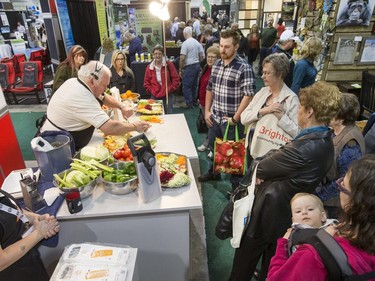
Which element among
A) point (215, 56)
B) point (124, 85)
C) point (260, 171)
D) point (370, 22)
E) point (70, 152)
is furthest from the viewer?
point (124, 85)

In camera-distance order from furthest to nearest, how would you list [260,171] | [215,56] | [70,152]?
1. [215,56]
2. [70,152]
3. [260,171]

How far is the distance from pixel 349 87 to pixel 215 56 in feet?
7.24

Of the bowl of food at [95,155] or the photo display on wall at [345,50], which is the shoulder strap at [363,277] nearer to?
the bowl of food at [95,155]

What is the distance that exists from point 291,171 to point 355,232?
0.64 metres

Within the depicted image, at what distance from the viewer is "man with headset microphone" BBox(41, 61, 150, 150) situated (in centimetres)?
225

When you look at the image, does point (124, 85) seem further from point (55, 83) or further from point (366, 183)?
point (366, 183)

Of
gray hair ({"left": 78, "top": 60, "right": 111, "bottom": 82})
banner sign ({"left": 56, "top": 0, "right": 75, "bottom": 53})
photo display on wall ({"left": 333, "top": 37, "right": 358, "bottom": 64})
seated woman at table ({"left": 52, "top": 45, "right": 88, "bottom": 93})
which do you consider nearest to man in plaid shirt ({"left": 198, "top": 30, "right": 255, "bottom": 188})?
gray hair ({"left": 78, "top": 60, "right": 111, "bottom": 82})

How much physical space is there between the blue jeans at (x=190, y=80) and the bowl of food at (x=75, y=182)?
15.1ft

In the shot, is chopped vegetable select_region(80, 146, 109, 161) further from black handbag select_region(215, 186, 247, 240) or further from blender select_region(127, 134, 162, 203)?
black handbag select_region(215, 186, 247, 240)

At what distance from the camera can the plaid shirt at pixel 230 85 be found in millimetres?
2842

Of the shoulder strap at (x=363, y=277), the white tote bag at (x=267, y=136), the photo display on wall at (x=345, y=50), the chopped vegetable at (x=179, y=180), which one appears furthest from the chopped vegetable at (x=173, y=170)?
the photo display on wall at (x=345, y=50)

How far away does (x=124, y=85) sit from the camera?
15.0ft

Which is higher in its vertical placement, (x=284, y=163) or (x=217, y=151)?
(x=284, y=163)

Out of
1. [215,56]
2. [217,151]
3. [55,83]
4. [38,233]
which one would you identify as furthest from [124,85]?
[38,233]
